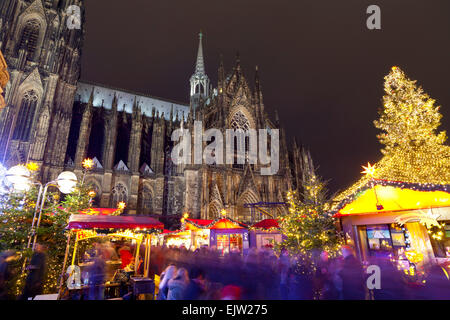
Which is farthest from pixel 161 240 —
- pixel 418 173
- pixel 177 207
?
pixel 418 173

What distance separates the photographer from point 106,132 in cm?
2839

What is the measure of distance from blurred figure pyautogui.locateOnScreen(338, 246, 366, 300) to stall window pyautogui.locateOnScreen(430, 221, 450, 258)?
4.70 metres

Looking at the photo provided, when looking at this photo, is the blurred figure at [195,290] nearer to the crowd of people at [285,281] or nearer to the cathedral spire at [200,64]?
the crowd of people at [285,281]

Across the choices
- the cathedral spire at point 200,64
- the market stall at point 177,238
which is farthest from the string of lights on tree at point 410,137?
the cathedral spire at point 200,64

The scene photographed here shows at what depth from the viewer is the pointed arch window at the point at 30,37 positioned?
83.1 feet

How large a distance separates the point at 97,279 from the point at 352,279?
7.01 meters

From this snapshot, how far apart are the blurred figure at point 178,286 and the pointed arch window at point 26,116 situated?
26.9 meters

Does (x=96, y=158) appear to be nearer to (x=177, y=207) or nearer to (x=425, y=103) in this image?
(x=177, y=207)

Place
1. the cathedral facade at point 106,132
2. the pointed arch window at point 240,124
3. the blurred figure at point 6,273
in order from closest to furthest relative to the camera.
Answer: the blurred figure at point 6,273 < the cathedral facade at point 106,132 < the pointed arch window at point 240,124

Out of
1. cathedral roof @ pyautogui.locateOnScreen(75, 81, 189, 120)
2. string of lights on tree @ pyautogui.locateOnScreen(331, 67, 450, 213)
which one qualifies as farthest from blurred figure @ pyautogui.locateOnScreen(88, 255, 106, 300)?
cathedral roof @ pyautogui.locateOnScreen(75, 81, 189, 120)

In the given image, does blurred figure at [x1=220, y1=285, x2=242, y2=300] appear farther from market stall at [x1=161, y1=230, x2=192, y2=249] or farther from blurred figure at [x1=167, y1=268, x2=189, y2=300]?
market stall at [x1=161, y1=230, x2=192, y2=249]

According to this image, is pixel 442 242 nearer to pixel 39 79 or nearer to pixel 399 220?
pixel 399 220

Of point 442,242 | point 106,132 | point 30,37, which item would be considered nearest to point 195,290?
point 442,242
